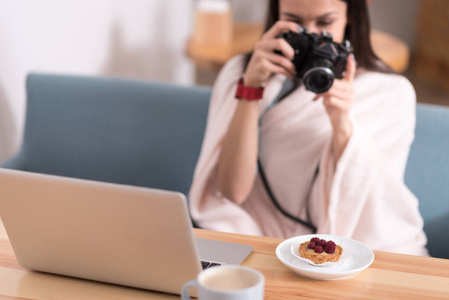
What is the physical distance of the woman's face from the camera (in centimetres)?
137

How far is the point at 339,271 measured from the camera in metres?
0.85

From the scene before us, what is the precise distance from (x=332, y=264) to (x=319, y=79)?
501 millimetres

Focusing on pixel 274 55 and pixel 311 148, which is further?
pixel 311 148

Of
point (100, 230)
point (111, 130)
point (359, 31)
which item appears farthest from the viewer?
point (111, 130)

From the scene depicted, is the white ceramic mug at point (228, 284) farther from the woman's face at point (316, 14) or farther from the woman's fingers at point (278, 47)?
the woman's face at point (316, 14)

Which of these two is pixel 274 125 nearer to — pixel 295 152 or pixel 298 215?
pixel 295 152

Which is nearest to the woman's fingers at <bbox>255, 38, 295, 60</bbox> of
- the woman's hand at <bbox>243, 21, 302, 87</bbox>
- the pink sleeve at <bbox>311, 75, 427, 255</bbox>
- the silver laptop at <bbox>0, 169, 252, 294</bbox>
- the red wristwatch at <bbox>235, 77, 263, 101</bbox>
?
the woman's hand at <bbox>243, 21, 302, 87</bbox>

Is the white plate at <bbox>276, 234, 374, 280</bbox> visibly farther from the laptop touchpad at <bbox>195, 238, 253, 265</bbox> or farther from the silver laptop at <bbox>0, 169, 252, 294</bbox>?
the silver laptop at <bbox>0, 169, 252, 294</bbox>

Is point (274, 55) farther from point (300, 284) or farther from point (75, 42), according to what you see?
point (75, 42)

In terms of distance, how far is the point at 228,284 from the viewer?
27.5 inches

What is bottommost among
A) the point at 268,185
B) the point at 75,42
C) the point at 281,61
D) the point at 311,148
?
the point at 268,185

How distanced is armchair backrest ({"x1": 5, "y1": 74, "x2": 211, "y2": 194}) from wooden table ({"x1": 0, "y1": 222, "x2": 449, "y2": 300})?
796mm

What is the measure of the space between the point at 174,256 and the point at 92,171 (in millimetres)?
991

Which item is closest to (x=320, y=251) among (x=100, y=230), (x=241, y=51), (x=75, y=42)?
(x=100, y=230)
